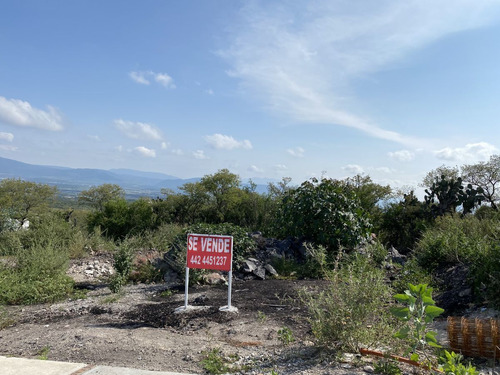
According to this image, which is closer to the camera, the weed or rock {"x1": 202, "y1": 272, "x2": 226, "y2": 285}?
the weed

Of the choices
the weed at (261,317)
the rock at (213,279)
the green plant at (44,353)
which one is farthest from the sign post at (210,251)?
the green plant at (44,353)

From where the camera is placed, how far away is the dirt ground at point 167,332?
365cm

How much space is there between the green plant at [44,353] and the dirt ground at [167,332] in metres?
0.02

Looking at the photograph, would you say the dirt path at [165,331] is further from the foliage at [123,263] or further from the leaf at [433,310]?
the leaf at [433,310]

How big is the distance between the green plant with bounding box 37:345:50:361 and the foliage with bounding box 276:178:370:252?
233 inches

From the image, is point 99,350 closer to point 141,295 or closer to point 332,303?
point 332,303

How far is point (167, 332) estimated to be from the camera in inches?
185

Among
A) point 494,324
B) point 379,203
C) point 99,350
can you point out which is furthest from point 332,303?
point 379,203

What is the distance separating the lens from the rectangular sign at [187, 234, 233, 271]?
602cm

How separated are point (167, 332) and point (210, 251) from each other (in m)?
1.58

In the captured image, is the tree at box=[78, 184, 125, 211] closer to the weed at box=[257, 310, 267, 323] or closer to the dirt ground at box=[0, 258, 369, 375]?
the dirt ground at box=[0, 258, 369, 375]

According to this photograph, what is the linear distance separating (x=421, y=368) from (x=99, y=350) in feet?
9.85

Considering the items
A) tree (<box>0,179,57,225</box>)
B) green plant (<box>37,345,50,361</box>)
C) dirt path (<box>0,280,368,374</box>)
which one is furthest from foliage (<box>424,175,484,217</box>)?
tree (<box>0,179,57,225</box>)

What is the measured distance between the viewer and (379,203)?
17141 mm
